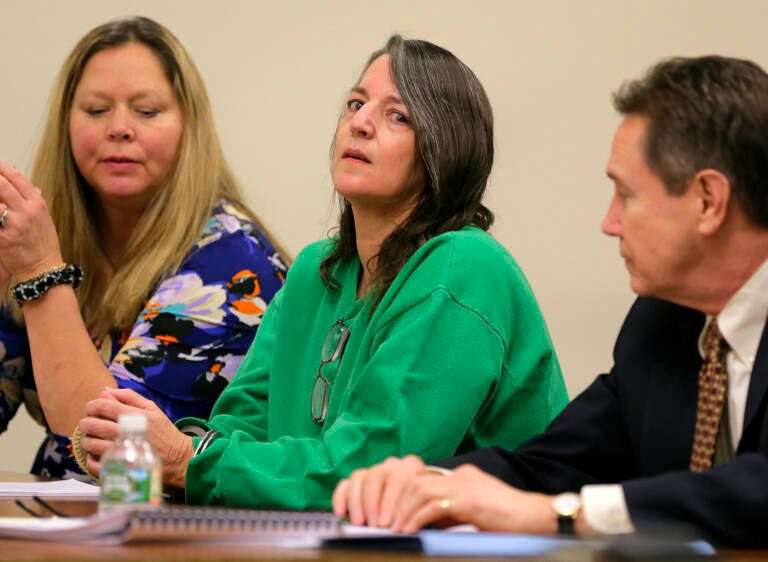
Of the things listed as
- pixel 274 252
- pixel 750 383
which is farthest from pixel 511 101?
pixel 750 383

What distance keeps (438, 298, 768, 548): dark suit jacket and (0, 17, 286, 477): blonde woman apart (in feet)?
3.32

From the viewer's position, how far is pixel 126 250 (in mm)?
2740

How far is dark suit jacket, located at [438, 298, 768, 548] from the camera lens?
51.7 inches

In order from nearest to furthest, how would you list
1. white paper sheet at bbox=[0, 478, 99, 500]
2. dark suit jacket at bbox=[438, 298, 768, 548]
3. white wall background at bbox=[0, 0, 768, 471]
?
dark suit jacket at bbox=[438, 298, 768, 548] → white paper sheet at bbox=[0, 478, 99, 500] → white wall background at bbox=[0, 0, 768, 471]

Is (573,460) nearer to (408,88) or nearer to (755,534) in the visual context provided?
(755,534)

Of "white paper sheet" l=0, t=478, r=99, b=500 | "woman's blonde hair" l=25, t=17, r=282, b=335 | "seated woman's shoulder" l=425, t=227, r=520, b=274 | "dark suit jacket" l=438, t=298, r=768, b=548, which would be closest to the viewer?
"dark suit jacket" l=438, t=298, r=768, b=548

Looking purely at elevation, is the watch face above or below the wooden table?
below

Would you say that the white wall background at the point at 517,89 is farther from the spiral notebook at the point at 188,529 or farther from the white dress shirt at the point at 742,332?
the spiral notebook at the point at 188,529

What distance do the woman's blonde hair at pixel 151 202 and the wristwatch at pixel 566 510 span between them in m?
1.45

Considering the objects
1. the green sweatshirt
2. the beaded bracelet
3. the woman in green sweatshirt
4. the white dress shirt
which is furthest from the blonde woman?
the white dress shirt

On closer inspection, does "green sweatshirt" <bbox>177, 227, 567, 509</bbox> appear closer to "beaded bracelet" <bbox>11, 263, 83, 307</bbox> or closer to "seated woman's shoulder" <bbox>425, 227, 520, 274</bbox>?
"seated woman's shoulder" <bbox>425, 227, 520, 274</bbox>

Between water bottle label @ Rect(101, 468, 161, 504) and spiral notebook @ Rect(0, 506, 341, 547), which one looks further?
water bottle label @ Rect(101, 468, 161, 504)

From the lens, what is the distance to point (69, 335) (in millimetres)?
2477

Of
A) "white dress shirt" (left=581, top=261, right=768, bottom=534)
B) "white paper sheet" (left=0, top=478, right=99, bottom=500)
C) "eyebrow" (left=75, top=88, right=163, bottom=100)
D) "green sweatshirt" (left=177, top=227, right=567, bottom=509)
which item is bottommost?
"white paper sheet" (left=0, top=478, right=99, bottom=500)
